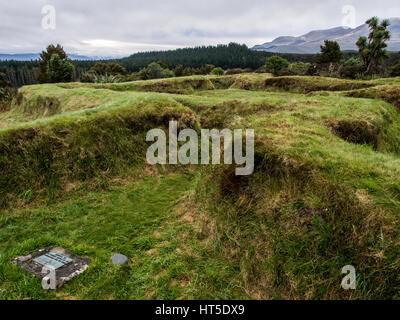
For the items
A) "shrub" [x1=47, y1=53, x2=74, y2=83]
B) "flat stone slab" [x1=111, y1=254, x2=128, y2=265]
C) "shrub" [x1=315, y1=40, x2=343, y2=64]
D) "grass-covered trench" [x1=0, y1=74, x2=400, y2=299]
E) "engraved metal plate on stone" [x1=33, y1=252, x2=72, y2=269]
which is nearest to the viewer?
"grass-covered trench" [x1=0, y1=74, x2=400, y2=299]

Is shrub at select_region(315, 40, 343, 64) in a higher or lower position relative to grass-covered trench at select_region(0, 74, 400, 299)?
higher

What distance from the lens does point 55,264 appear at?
4172 mm

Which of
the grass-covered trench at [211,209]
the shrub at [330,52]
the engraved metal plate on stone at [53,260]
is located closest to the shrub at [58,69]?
the grass-covered trench at [211,209]

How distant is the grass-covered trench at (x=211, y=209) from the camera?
11.5 feet

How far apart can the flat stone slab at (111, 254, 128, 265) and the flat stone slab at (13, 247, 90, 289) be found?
0.48 metres

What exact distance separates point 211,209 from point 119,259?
2.32 meters

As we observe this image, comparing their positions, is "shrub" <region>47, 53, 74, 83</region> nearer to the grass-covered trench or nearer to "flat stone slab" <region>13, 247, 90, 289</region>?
the grass-covered trench

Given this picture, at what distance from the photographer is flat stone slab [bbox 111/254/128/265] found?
4.46 metres

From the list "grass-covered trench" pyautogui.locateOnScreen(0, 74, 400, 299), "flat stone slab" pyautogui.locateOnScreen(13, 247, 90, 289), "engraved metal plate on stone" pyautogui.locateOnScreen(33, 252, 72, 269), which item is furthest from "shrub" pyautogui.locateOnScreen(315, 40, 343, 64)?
"engraved metal plate on stone" pyautogui.locateOnScreen(33, 252, 72, 269)

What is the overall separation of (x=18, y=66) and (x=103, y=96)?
126716 millimetres

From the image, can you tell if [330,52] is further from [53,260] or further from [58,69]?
[53,260]

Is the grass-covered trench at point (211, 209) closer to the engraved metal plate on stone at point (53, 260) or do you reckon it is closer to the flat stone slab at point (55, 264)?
the flat stone slab at point (55, 264)

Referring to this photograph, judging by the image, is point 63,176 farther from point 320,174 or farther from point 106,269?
point 320,174

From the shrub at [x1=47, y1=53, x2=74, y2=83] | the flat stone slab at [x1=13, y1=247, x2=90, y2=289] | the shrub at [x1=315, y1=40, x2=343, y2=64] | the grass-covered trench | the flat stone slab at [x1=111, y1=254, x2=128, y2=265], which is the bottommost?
the flat stone slab at [x1=111, y1=254, x2=128, y2=265]
